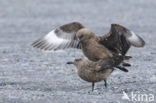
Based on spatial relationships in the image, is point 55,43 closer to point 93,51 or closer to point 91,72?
point 93,51

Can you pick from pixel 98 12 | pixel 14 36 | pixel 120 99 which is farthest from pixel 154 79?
pixel 98 12

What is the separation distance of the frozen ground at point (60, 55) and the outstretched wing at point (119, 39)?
1.50 feet

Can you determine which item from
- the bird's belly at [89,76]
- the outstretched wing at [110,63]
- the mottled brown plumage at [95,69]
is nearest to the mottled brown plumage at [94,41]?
the outstretched wing at [110,63]

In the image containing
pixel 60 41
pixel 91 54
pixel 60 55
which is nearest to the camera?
pixel 91 54

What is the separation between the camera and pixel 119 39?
7723 millimetres

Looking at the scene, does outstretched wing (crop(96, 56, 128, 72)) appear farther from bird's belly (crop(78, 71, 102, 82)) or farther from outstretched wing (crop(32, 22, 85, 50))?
outstretched wing (crop(32, 22, 85, 50))

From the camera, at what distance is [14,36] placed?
12492 millimetres

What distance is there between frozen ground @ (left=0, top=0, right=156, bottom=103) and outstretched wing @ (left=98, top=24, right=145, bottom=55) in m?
0.46

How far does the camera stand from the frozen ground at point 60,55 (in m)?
6.63

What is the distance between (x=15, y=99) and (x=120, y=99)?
4.14 ft

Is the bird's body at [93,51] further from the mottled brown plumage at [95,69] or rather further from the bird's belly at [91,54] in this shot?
the mottled brown plumage at [95,69]

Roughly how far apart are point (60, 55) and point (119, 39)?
8.04ft

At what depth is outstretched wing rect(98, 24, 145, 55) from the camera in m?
7.55

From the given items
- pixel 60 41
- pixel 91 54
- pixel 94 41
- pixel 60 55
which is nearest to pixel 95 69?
pixel 91 54
